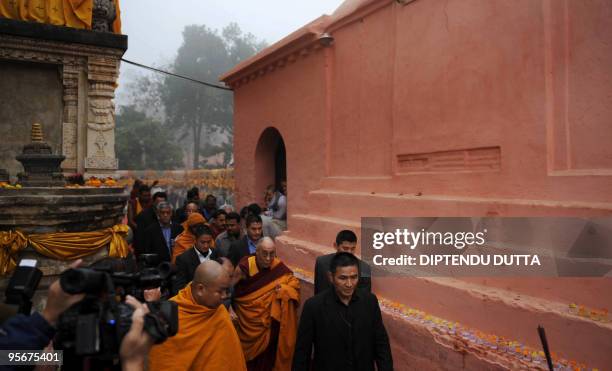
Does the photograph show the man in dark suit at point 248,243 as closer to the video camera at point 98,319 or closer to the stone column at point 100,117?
the video camera at point 98,319

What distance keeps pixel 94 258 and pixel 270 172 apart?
187 inches

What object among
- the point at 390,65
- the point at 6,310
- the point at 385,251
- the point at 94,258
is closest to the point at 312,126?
the point at 390,65

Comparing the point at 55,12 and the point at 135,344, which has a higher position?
the point at 55,12

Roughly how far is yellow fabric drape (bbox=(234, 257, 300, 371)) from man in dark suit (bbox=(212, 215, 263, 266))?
0.87 meters

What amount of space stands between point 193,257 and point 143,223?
7.22ft

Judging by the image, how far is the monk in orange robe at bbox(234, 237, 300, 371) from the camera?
13.7 feet

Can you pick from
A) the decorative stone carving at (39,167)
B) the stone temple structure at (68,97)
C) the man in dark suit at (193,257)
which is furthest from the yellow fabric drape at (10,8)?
the man in dark suit at (193,257)

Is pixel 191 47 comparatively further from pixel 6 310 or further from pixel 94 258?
pixel 6 310

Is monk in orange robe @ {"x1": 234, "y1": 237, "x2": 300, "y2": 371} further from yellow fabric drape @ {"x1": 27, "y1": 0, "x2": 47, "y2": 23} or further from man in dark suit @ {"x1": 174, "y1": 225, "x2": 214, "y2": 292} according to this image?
yellow fabric drape @ {"x1": 27, "y1": 0, "x2": 47, "y2": 23}

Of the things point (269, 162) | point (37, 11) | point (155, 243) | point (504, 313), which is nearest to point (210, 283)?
point (504, 313)

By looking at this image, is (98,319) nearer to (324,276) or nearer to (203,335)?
(203,335)

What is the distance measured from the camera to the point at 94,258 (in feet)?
18.1

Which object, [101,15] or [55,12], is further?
[101,15]

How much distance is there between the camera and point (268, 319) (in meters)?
4.17
